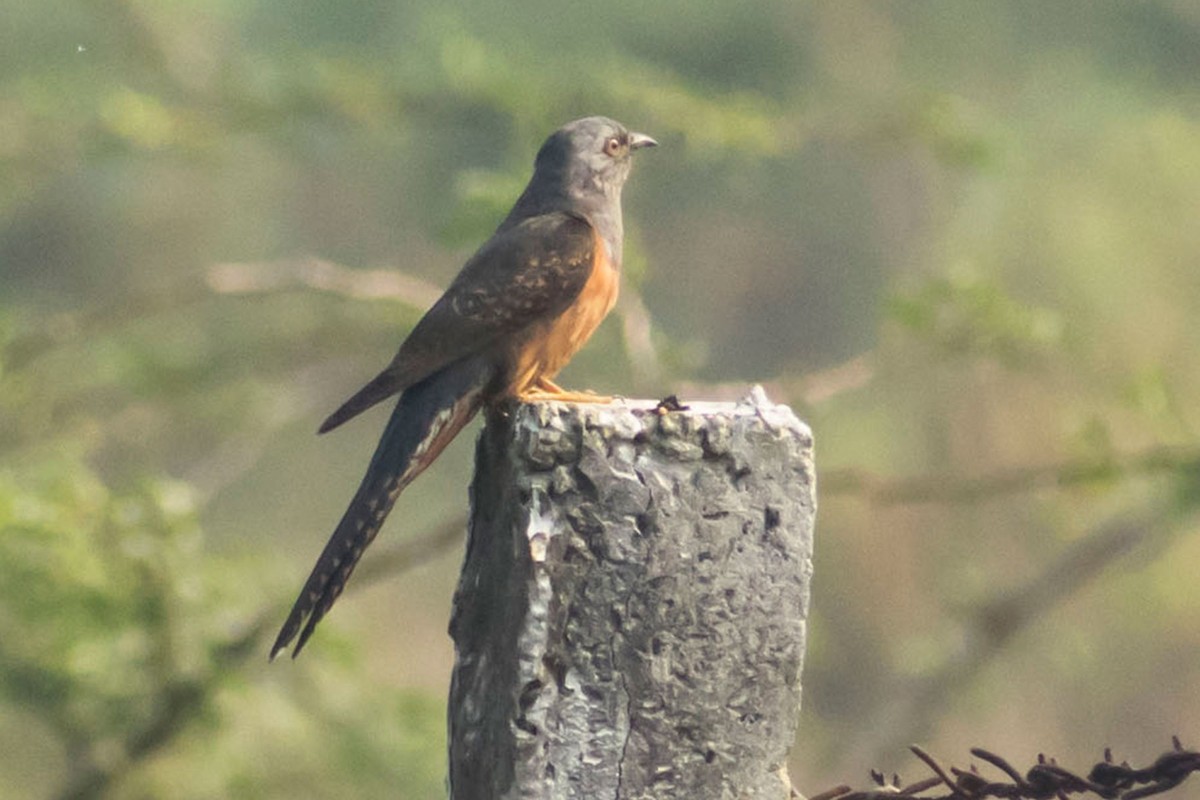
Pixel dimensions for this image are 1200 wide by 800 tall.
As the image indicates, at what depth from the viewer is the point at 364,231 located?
1714 centimetres

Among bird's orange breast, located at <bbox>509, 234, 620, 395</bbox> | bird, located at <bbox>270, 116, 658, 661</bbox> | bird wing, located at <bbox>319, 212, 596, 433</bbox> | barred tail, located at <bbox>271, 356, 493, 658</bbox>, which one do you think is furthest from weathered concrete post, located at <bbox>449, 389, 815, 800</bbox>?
bird's orange breast, located at <bbox>509, 234, 620, 395</bbox>

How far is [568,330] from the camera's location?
4.56 metres

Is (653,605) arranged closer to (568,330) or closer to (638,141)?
(568,330)

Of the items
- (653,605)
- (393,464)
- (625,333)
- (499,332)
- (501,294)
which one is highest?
(625,333)

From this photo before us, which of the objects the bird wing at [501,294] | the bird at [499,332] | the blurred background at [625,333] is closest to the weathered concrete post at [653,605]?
the bird at [499,332]

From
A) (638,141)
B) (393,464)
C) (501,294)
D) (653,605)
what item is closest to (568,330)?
(501,294)

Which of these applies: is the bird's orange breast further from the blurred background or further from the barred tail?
the blurred background

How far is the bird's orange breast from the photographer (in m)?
4.37

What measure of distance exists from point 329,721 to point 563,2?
733 centimetres

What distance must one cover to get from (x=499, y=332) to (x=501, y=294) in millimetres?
126

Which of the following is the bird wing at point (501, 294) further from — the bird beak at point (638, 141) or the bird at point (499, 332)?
the bird beak at point (638, 141)

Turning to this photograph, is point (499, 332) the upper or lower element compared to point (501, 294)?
lower

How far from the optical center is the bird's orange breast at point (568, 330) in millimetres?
4367

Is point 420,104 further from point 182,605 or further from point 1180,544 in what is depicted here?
point 1180,544
